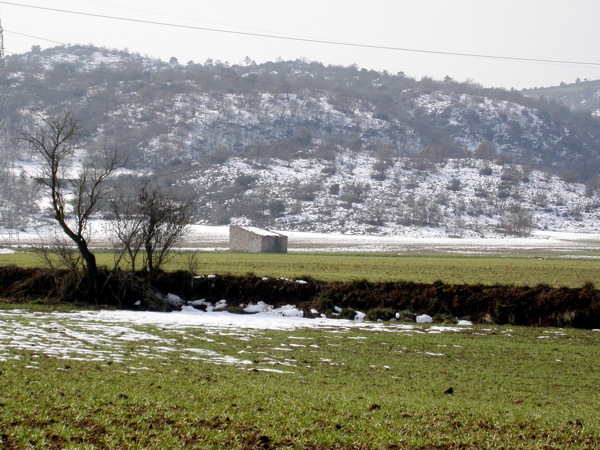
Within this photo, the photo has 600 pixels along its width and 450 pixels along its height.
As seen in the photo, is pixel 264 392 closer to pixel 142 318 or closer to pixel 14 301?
pixel 142 318

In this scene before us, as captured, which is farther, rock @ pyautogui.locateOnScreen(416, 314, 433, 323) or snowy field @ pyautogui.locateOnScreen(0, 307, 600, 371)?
rock @ pyautogui.locateOnScreen(416, 314, 433, 323)

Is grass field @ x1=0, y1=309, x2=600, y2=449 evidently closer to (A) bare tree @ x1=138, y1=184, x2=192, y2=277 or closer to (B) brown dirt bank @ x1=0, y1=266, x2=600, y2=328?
(B) brown dirt bank @ x1=0, y1=266, x2=600, y2=328

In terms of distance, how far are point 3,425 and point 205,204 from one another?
151 meters

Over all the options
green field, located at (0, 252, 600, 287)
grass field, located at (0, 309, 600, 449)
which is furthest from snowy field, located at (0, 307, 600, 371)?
green field, located at (0, 252, 600, 287)

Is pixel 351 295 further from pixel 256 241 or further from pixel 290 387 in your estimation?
pixel 256 241

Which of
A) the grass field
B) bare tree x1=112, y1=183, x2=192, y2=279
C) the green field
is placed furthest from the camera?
bare tree x1=112, y1=183, x2=192, y2=279

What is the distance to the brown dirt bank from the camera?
107 feet

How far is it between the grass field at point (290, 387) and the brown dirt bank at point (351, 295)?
4.48 meters

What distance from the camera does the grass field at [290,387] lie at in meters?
10.8

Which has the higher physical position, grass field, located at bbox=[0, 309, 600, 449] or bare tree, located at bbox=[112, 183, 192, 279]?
bare tree, located at bbox=[112, 183, 192, 279]

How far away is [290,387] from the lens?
15.5 m

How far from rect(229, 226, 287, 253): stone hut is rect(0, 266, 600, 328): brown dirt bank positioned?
37.8 m

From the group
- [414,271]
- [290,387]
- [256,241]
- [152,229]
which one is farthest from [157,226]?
[256,241]

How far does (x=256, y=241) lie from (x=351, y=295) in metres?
43.8
